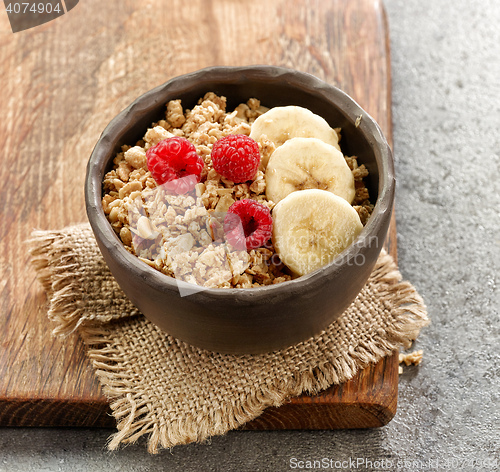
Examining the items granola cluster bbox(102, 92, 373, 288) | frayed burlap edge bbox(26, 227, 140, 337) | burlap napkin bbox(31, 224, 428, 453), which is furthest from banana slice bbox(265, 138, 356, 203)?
frayed burlap edge bbox(26, 227, 140, 337)

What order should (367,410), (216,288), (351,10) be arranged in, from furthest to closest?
1. (351,10)
2. (367,410)
3. (216,288)

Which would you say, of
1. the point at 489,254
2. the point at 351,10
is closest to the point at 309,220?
the point at 489,254

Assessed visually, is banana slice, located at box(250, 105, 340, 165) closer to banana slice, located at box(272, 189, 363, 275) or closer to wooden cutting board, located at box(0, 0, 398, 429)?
banana slice, located at box(272, 189, 363, 275)

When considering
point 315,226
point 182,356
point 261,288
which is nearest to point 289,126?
point 315,226

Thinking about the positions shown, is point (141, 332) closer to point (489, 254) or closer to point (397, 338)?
point (397, 338)

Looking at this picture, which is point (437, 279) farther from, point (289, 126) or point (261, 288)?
point (261, 288)
